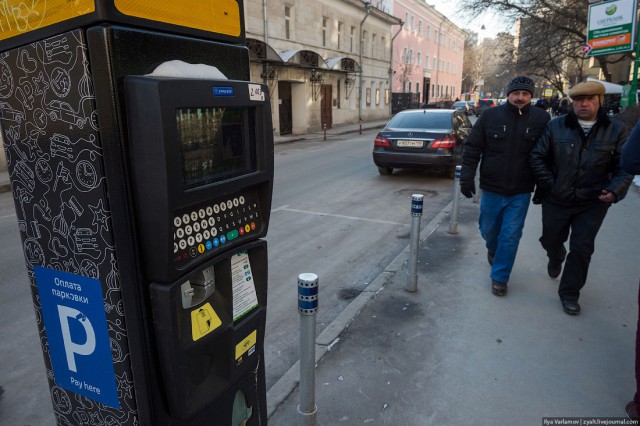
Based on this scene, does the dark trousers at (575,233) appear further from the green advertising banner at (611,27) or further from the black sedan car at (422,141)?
the green advertising banner at (611,27)

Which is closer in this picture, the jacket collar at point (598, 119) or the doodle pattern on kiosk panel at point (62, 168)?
the doodle pattern on kiosk panel at point (62, 168)

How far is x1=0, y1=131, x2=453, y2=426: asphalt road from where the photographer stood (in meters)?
3.23

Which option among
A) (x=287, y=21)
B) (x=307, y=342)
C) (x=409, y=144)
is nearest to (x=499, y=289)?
(x=307, y=342)

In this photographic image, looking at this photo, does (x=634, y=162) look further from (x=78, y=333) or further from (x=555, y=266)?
(x=78, y=333)

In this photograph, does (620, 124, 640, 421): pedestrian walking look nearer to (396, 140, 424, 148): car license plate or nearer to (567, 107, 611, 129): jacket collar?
(567, 107, 611, 129): jacket collar

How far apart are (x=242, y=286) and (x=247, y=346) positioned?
274 mm

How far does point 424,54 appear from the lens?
48.2m

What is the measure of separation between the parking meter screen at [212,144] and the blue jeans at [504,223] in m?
3.15

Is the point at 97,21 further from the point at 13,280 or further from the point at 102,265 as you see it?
the point at 13,280

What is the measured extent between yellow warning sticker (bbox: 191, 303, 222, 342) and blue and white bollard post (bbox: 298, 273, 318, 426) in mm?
629

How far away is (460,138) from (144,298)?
986cm

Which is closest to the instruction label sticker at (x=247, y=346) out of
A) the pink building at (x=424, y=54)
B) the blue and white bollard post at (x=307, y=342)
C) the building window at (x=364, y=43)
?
the blue and white bollard post at (x=307, y=342)

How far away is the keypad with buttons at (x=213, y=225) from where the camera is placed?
1438 millimetres

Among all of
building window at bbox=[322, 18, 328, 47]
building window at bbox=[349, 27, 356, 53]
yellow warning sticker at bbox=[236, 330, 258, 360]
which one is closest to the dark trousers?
yellow warning sticker at bbox=[236, 330, 258, 360]
